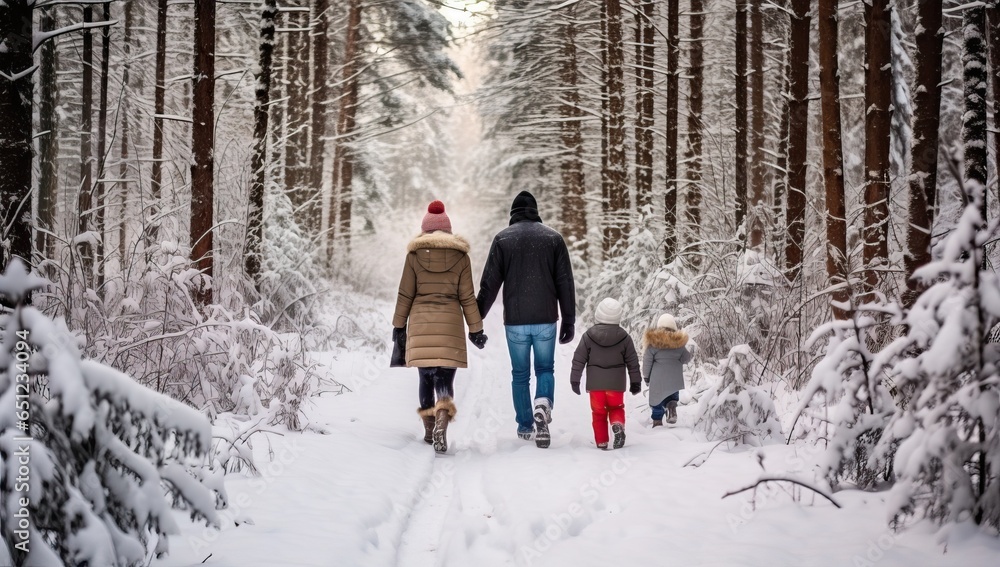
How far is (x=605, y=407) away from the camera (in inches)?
238

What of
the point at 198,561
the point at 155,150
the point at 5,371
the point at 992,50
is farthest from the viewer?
the point at 155,150

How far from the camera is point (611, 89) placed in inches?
643

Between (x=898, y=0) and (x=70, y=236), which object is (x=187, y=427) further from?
(x=898, y=0)

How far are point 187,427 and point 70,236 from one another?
3149 mm

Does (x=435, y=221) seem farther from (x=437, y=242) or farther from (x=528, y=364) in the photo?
(x=528, y=364)

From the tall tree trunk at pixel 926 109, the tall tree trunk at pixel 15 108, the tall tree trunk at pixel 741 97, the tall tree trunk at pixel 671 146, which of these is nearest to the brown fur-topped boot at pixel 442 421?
the tall tree trunk at pixel 15 108

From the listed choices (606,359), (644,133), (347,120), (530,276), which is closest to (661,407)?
(606,359)

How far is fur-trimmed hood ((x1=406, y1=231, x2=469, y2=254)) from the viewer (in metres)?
5.97

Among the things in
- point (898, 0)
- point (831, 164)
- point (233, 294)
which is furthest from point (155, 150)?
point (898, 0)

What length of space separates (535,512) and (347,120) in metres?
16.0

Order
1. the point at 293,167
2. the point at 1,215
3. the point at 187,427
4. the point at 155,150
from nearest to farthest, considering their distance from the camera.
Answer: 1. the point at 187,427
2. the point at 1,215
3. the point at 293,167
4. the point at 155,150

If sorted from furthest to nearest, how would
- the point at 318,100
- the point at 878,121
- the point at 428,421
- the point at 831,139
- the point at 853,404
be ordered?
1. the point at 318,100
2. the point at 831,139
3. the point at 878,121
4. the point at 428,421
5. the point at 853,404

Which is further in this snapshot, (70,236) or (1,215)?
(70,236)

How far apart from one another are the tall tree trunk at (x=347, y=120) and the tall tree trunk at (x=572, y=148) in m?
5.65
